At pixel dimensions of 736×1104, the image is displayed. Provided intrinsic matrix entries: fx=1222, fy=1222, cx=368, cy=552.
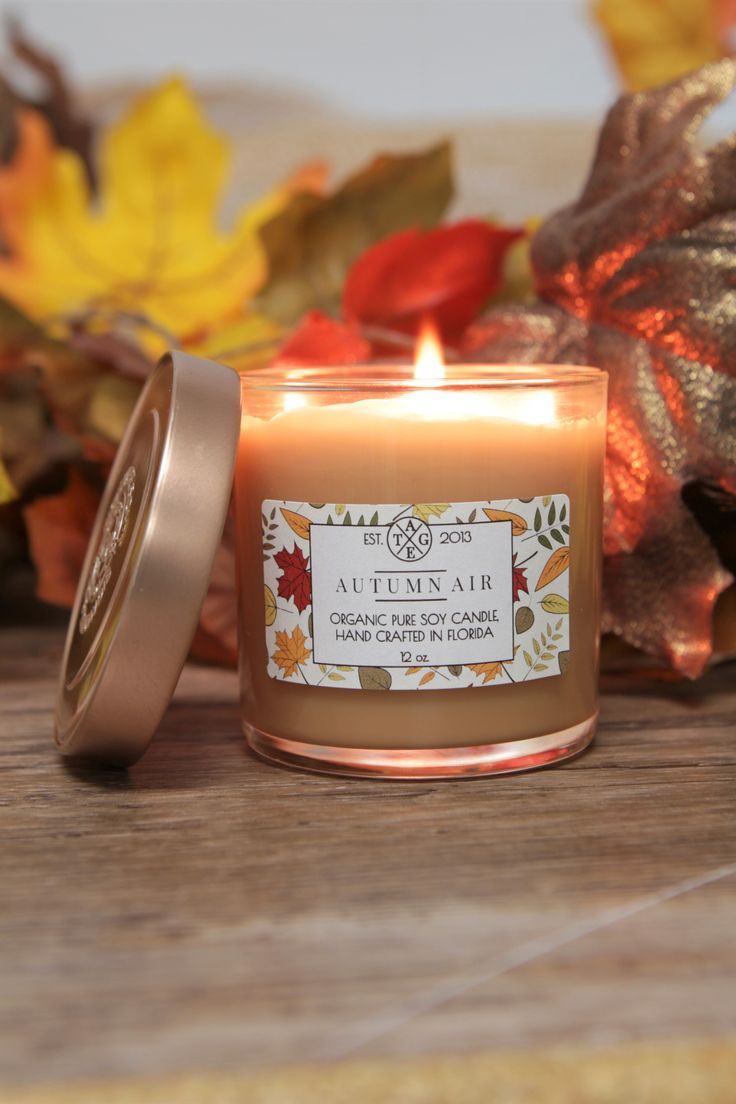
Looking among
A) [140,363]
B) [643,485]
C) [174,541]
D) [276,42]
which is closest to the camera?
[174,541]

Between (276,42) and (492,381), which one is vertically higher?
(276,42)

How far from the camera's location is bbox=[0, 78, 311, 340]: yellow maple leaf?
89 cm

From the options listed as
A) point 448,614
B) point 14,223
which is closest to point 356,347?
point 448,614

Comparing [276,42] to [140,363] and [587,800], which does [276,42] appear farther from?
[587,800]

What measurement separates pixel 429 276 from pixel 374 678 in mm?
323

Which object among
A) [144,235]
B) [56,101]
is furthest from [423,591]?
[56,101]

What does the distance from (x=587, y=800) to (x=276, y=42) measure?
0.88 meters

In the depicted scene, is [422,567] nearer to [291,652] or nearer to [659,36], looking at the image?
[291,652]

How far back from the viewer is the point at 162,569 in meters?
0.47

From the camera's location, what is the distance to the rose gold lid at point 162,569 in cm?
47

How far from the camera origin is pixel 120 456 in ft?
2.01

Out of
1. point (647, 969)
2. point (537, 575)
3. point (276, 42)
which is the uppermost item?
point (276, 42)

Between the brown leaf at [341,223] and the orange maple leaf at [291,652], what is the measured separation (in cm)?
34

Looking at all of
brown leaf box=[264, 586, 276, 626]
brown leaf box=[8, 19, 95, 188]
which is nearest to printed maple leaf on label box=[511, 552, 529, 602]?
brown leaf box=[264, 586, 276, 626]
